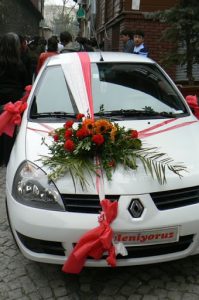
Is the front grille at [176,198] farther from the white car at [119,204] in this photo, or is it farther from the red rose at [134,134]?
the red rose at [134,134]

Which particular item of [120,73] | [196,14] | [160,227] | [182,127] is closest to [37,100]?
[120,73]

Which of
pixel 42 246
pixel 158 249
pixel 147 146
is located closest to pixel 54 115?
pixel 147 146

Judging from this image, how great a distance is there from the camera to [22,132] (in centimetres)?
374

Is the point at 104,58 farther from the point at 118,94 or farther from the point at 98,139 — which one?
the point at 98,139

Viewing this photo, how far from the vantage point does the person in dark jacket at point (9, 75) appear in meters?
6.10

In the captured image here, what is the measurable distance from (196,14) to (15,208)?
5.77 meters

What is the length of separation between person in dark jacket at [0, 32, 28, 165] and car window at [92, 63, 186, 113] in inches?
79.6

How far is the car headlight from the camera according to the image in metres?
2.92

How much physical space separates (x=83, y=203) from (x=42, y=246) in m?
0.42

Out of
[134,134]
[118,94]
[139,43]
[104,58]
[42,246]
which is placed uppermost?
[104,58]

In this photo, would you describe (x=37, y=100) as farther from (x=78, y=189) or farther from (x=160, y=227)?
(x=160, y=227)

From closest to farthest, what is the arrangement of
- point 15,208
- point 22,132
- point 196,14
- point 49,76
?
point 15,208 < point 22,132 < point 49,76 < point 196,14

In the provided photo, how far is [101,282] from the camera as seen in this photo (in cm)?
318

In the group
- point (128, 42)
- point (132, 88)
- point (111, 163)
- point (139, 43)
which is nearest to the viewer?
point (111, 163)
